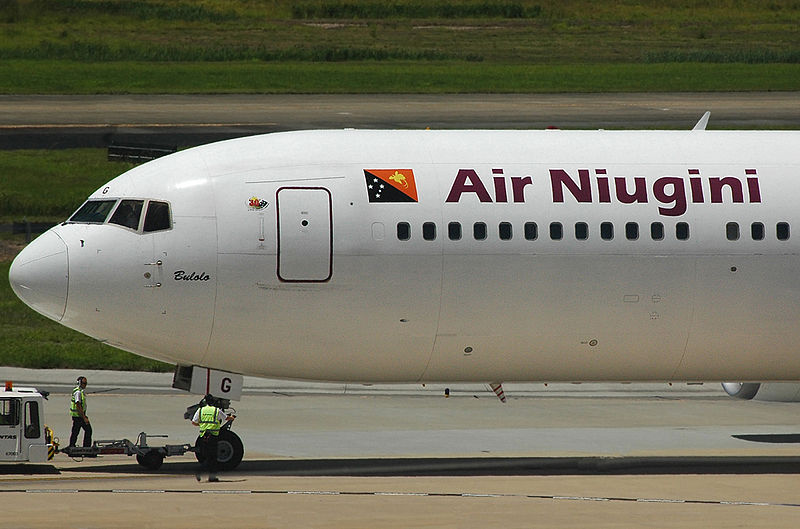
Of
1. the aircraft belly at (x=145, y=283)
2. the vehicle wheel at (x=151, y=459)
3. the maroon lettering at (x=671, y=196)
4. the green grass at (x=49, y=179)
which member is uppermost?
the green grass at (x=49, y=179)

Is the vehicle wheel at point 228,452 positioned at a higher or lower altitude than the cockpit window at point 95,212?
lower

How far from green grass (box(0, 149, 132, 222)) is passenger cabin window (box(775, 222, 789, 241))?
32364 mm

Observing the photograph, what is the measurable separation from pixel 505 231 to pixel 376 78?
54.1m

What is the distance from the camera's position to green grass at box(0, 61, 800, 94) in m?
76.3

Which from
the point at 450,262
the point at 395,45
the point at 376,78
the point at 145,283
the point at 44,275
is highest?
the point at 395,45

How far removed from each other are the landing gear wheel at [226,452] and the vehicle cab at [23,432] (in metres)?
2.69

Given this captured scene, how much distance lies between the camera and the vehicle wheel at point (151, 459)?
26.8 m

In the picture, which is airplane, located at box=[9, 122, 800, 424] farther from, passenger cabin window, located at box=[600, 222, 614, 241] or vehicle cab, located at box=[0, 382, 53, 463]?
vehicle cab, located at box=[0, 382, 53, 463]

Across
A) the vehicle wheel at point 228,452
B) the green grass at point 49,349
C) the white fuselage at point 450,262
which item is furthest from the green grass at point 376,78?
the vehicle wheel at point 228,452

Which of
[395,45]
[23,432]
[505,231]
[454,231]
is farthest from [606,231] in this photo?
[395,45]

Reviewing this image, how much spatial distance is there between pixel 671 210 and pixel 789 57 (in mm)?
64359

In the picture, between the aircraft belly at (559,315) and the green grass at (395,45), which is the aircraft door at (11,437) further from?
the green grass at (395,45)

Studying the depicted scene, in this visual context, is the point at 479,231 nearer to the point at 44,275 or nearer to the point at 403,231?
the point at 403,231

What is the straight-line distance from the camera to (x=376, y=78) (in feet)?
262
